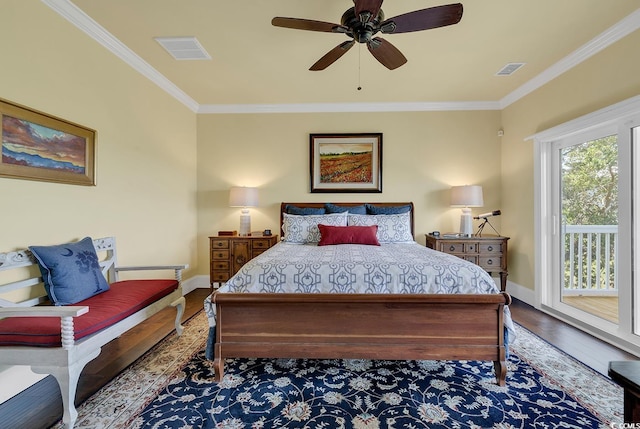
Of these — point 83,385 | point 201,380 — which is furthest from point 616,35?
point 83,385

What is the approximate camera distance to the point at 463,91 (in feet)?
12.4

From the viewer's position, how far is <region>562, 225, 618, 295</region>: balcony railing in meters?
3.07

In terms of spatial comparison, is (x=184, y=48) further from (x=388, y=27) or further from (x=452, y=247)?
(x=452, y=247)

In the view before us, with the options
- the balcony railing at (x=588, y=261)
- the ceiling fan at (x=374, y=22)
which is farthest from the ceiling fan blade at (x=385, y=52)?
the balcony railing at (x=588, y=261)

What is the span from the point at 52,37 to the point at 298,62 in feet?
6.70

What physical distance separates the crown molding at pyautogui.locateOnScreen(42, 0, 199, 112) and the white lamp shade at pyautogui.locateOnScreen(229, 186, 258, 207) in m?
1.47

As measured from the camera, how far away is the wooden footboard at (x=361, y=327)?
192 cm

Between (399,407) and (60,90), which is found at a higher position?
(60,90)

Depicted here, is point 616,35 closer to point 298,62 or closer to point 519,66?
point 519,66

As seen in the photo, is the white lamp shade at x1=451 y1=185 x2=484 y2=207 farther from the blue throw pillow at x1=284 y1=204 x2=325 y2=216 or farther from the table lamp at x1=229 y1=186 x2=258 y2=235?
A: the table lamp at x1=229 y1=186 x2=258 y2=235

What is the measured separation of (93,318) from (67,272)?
0.50 m

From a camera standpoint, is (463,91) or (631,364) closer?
(631,364)

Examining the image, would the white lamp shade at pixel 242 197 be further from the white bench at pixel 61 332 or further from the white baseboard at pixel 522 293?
the white baseboard at pixel 522 293

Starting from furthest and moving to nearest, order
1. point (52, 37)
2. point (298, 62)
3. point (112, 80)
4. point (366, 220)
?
point (366, 220) < point (298, 62) < point (112, 80) < point (52, 37)
